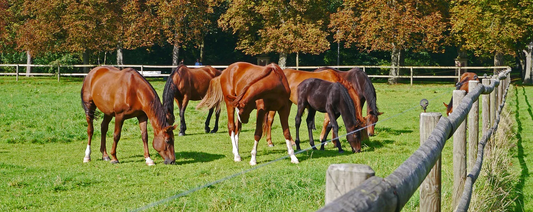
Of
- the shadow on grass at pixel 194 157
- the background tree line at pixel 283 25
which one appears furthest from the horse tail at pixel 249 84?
the background tree line at pixel 283 25

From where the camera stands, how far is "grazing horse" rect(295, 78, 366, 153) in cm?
1080

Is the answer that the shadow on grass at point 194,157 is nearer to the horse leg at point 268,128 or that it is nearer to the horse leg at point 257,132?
the horse leg at point 257,132

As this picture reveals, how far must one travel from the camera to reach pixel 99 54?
1969 inches

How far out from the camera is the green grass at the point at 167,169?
6539 millimetres

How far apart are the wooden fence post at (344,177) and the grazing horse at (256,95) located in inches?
293

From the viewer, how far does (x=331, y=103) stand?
1109 centimetres

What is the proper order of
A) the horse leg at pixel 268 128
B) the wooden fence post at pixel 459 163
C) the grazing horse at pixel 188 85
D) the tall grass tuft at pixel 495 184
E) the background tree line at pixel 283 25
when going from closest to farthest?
the wooden fence post at pixel 459 163, the tall grass tuft at pixel 495 184, the horse leg at pixel 268 128, the grazing horse at pixel 188 85, the background tree line at pixel 283 25

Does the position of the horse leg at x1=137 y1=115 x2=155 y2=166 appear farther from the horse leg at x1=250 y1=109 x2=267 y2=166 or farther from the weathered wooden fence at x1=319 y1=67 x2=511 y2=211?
the weathered wooden fence at x1=319 y1=67 x2=511 y2=211

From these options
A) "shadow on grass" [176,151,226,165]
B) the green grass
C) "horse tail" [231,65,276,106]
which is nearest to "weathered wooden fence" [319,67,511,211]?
the green grass

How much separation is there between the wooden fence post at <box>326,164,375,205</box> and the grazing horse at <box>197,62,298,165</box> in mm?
7431

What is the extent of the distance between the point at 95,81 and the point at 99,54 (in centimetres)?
4126

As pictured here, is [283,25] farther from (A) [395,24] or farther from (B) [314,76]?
(B) [314,76]

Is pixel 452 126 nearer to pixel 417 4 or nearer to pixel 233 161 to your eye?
pixel 233 161

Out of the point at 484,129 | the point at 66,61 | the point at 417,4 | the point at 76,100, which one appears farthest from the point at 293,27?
the point at 484,129
